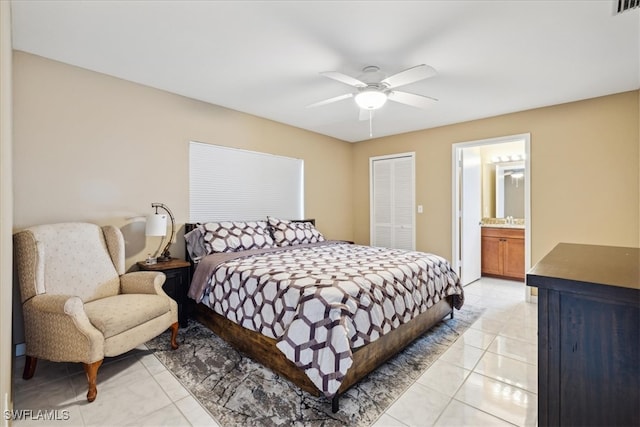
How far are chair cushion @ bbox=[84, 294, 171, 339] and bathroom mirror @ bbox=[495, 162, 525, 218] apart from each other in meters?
5.52

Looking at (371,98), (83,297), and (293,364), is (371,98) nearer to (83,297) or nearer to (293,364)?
(293,364)

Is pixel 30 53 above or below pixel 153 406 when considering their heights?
above

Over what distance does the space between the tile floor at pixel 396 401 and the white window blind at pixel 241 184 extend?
5.63ft

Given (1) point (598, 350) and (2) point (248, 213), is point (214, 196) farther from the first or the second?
(1) point (598, 350)

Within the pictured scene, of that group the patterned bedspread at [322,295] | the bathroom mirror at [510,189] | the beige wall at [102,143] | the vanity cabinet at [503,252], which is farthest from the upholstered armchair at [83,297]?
the bathroom mirror at [510,189]

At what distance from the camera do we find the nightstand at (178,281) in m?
2.81

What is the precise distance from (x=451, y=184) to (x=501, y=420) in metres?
3.32

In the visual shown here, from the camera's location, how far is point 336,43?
2227 millimetres

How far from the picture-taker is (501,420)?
5.56 ft

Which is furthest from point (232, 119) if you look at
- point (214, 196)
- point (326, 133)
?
Result: point (326, 133)

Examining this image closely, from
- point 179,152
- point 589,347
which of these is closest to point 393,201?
point 179,152

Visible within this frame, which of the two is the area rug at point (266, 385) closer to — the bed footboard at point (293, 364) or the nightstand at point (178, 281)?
the bed footboard at point (293, 364)

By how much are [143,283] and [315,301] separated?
5.27ft

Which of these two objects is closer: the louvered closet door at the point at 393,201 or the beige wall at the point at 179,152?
the beige wall at the point at 179,152
